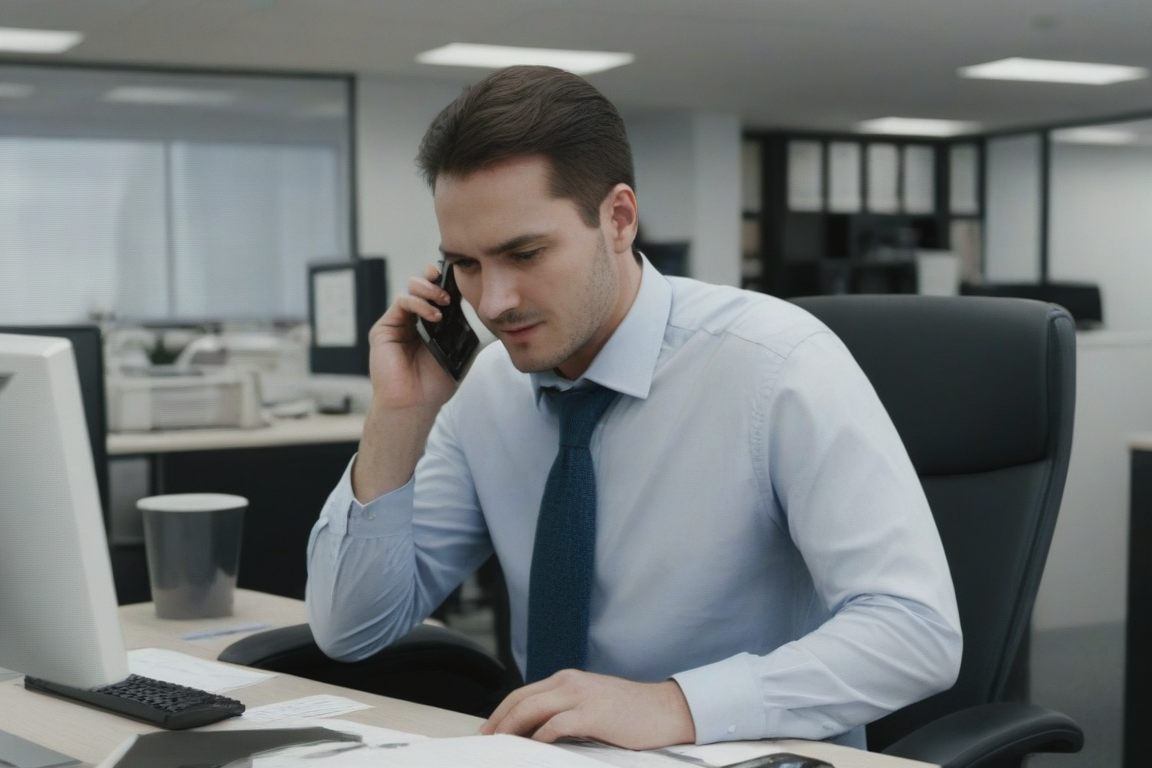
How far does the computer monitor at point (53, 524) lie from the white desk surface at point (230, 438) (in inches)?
104

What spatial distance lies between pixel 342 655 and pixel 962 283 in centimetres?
954

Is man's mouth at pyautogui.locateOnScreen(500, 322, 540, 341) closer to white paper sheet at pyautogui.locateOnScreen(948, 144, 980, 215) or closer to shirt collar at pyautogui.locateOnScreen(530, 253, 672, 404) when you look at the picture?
shirt collar at pyautogui.locateOnScreen(530, 253, 672, 404)

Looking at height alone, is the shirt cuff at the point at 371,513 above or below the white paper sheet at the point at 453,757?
above

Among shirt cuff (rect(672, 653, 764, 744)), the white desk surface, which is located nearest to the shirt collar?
shirt cuff (rect(672, 653, 764, 744))

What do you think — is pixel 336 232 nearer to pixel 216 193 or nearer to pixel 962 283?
pixel 216 193

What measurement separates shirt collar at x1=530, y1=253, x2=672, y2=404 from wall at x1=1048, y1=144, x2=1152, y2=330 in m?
9.02

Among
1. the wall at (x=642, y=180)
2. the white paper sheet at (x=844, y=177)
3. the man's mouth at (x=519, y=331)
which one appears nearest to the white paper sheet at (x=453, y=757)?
the man's mouth at (x=519, y=331)

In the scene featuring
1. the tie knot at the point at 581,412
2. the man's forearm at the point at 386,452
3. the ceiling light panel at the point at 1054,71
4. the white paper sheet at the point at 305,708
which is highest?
the ceiling light panel at the point at 1054,71

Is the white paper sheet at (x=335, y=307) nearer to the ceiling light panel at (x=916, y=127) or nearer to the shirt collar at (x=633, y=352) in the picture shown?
the shirt collar at (x=633, y=352)

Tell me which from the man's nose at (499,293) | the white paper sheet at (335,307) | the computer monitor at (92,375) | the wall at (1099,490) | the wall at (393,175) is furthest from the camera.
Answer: the wall at (393,175)

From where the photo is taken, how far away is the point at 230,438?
3623 mm

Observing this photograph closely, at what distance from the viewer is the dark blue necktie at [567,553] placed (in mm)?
1311

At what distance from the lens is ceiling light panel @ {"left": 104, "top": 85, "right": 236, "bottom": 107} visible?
7.47 m

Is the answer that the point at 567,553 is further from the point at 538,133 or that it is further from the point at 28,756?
the point at 28,756
